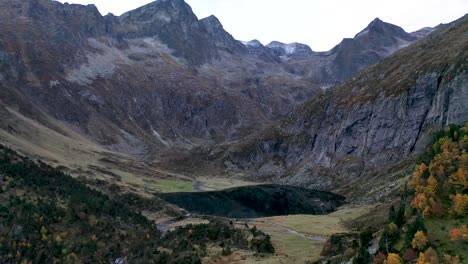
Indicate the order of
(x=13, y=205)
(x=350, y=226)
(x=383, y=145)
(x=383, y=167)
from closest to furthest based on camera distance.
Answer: (x=13, y=205)
(x=350, y=226)
(x=383, y=167)
(x=383, y=145)

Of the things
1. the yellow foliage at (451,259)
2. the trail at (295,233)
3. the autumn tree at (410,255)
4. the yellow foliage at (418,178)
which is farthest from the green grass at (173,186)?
the yellow foliage at (451,259)

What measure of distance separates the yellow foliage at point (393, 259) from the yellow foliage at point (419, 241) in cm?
240

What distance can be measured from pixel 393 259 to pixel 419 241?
3570 mm

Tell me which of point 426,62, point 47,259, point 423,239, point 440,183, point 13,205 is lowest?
point 47,259

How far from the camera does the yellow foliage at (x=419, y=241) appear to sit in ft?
154

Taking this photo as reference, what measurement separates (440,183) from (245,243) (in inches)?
1225

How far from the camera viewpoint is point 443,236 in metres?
49.2

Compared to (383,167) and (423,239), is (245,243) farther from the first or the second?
(383,167)

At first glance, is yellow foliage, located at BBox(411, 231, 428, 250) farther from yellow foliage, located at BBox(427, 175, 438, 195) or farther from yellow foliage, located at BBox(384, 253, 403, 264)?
yellow foliage, located at BBox(427, 175, 438, 195)

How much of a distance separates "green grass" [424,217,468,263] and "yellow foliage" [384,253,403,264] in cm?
405

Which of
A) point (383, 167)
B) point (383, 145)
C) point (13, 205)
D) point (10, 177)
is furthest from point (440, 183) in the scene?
point (383, 145)

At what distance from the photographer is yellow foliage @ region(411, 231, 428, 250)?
154 feet

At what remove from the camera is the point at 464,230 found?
4756cm

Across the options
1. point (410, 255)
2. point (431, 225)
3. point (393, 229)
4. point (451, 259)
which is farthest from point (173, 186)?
point (451, 259)
